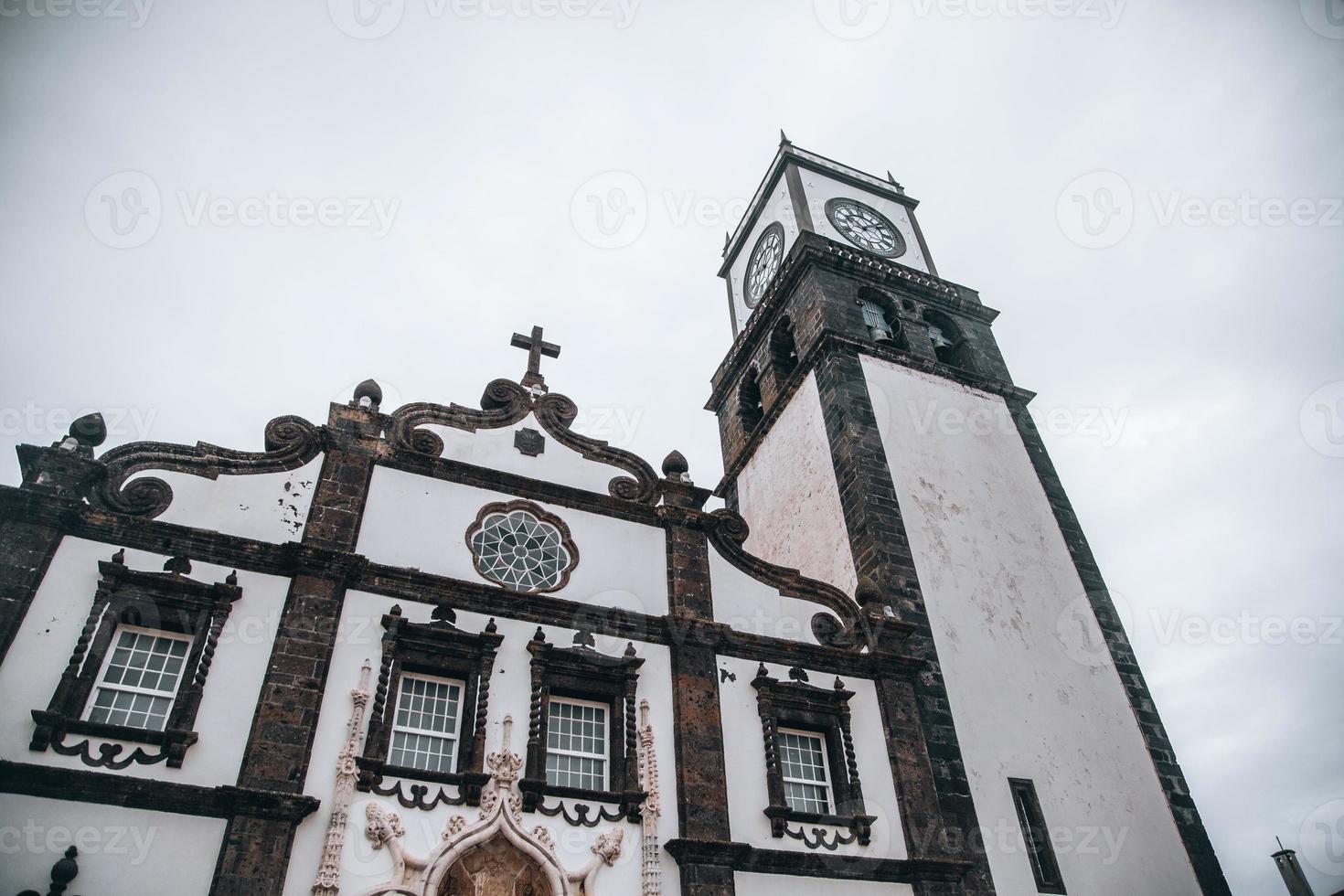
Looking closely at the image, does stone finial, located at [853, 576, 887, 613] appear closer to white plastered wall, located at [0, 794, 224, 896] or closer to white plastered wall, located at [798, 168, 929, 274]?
white plastered wall, located at [0, 794, 224, 896]

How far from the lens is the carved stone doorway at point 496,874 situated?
10.4m

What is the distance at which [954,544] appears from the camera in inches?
671

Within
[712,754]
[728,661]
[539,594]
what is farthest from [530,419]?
[712,754]

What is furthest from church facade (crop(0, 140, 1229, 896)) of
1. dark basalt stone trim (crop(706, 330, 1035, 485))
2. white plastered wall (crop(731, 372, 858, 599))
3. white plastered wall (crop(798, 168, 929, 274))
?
white plastered wall (crop(798, 168, 929, 274))

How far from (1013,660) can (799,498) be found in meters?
5.63

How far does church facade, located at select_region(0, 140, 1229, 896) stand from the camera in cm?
997

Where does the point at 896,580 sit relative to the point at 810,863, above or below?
above

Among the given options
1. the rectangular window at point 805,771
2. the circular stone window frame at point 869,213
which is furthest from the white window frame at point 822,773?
the circular stone window frame at point 869,213

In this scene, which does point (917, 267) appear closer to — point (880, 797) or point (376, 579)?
point (880, 797)

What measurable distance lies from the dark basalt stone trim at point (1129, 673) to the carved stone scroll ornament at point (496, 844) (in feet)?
33.4

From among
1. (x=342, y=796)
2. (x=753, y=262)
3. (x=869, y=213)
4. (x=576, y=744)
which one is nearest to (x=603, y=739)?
(x=576, y=744)

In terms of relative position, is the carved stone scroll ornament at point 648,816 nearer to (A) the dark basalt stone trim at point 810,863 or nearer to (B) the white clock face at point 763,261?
(A) the dark basalt stone trim at point 810,863

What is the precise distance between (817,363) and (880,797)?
986cm

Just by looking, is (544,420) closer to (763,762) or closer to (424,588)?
(424,588)
